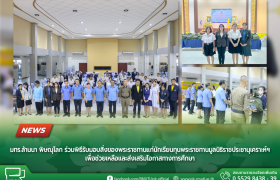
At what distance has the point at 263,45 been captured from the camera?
3.56 metres

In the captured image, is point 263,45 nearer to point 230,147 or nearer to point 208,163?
point 230,147

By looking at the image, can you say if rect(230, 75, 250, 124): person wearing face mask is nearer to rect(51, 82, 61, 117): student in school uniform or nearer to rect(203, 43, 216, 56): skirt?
rect(203, 43, 216, 56): skirt

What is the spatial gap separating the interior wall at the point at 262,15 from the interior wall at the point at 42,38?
52.8 feet

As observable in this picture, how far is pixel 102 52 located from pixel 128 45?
3271 millimetres

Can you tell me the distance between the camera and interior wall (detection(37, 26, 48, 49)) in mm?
15930

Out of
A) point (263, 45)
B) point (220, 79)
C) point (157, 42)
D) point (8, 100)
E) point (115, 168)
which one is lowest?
point (115, 168)

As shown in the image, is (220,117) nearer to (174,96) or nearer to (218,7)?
(218,7)

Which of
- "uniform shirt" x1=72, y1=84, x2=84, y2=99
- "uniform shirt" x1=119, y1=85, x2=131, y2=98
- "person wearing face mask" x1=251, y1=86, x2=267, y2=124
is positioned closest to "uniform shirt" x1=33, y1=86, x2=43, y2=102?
"uniform shirt" x1=72, y1=84, x2=84, y2=99

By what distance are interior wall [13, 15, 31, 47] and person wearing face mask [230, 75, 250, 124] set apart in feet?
42.4

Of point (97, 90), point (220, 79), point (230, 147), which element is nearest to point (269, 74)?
point (220, 79)

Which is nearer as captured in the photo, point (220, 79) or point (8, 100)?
point (8, 100)

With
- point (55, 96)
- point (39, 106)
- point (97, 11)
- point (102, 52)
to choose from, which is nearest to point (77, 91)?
point (55, 96)

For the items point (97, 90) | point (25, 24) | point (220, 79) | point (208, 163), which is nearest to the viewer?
point (208, 163)

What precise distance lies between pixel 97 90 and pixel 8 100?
14.8ft
